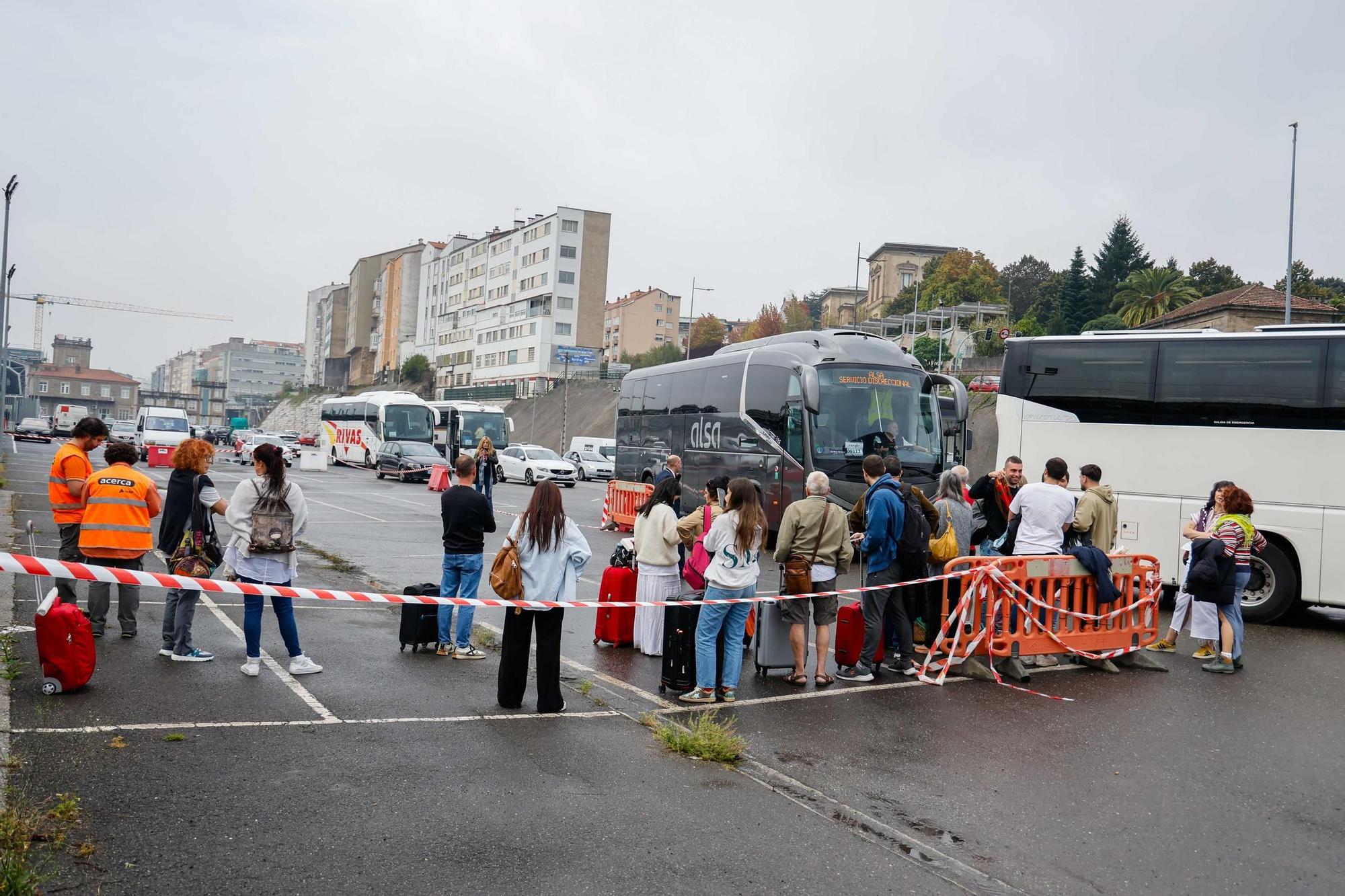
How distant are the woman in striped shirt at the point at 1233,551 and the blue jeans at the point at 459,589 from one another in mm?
6957

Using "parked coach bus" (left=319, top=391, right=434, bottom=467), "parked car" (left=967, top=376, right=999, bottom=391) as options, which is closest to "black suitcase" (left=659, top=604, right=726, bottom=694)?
"parked coach bus" (left=319, top=391, right=434, bottom=467)

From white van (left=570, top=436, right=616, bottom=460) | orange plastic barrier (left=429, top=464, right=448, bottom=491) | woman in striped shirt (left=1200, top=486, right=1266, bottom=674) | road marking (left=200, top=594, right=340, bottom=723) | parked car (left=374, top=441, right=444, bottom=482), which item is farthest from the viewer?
white van (left=570, top=436, right=616, bottom=460)

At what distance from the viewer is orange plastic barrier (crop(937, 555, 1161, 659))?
9.12m

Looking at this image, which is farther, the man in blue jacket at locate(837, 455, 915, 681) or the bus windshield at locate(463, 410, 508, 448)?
the bus windshield at locate(463, 410, 508, 448)

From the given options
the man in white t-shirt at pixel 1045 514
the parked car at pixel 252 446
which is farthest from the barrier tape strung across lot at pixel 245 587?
the parked car at pixel 252 446

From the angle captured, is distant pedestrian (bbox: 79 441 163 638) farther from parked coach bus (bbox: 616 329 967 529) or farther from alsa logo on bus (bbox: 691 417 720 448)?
alsa logo on bus (bbox: 691 417 720 448)

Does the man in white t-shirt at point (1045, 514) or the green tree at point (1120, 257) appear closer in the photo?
the man in white t-shirt at point (1045, 514)

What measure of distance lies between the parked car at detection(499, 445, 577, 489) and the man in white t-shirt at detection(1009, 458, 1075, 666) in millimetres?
28912

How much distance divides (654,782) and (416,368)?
113676 mm

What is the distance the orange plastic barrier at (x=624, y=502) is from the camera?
2156 cm

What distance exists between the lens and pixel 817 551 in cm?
840

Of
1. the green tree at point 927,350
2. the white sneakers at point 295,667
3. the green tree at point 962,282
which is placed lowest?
the white sneakers at point 295,667

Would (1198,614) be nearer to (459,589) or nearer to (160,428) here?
(459,589)

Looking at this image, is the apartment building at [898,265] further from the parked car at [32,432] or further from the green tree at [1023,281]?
the parked car at [32,432]
